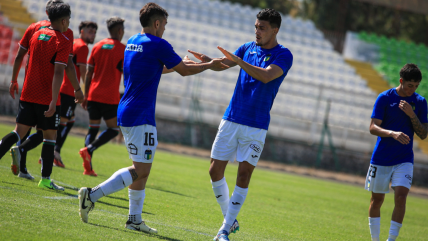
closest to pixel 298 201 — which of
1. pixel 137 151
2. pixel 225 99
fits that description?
pixel 137 151

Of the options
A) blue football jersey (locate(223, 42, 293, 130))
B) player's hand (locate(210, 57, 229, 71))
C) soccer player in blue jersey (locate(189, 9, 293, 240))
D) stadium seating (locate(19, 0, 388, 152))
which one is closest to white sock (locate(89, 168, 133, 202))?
soccer player in blue jersey (locate(189, 9, 293, 240))

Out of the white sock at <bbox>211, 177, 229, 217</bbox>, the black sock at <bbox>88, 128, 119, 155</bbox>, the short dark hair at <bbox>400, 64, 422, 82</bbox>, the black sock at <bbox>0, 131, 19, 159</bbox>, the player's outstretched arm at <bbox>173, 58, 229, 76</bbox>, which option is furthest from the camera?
the black sock at <bbox>88, 128, 119, 155</bbox>

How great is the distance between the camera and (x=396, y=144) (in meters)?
5.34

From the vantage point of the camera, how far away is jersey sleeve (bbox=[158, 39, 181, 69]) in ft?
13.6

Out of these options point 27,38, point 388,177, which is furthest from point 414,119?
point 27,38

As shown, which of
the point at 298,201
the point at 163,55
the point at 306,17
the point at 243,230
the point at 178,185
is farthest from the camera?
the point at 306,17

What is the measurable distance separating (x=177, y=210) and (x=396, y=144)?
289cm

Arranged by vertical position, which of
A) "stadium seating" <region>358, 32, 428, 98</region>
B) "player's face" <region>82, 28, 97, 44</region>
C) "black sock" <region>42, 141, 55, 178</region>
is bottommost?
"black sock" <region>42, 141, 55, 178</region>

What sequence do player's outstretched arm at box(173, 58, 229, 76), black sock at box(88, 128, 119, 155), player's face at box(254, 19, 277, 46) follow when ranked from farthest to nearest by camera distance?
black sock at box(88, 128, 119, 155) → player's face at box(254, 19, 277, 46) → player's outstretched arm at box(173, 58, 229, 76)

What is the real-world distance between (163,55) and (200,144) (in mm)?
12603

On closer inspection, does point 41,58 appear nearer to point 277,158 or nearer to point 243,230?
point 243,230

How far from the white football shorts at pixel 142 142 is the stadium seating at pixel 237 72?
12.5 meters

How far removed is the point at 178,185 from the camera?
8.03 m

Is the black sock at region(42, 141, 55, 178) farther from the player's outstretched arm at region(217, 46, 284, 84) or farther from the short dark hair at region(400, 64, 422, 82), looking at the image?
the short dark hair at region(400, 64, 422, 82)
